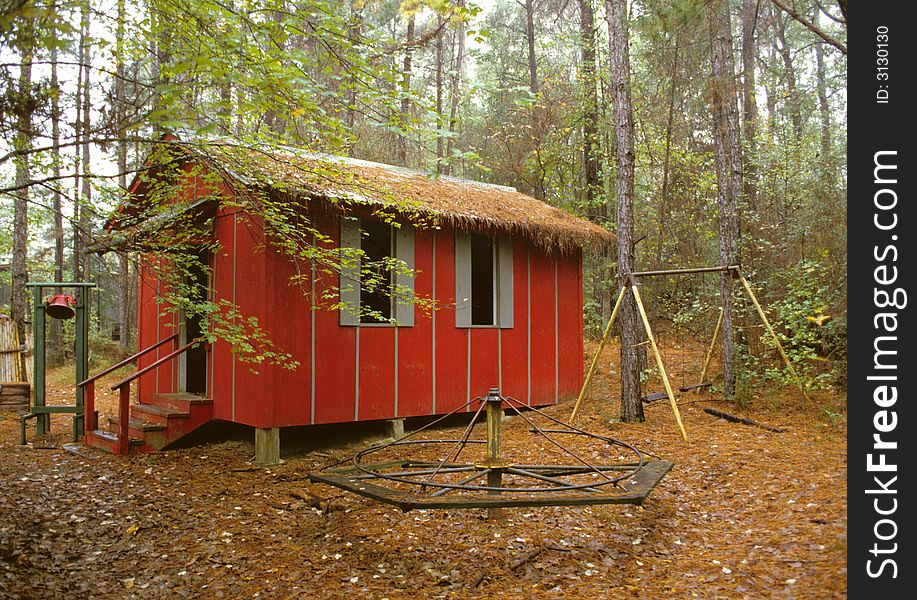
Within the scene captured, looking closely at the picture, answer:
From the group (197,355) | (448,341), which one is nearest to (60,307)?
(197,355)

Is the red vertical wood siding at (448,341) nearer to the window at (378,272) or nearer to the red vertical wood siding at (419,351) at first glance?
the red vertical wood siding at (419,351)

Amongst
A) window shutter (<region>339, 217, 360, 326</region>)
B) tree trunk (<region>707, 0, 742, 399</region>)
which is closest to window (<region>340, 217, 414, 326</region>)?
window shutter (<region>339, 217, 360, 326</region>)

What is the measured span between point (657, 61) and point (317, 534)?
11.3 meters

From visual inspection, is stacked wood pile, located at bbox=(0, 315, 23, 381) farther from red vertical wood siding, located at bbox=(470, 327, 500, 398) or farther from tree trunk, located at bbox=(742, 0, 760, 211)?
tree trunk, located at bbox=(742, 0, 760, 211)

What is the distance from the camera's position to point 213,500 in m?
5.85

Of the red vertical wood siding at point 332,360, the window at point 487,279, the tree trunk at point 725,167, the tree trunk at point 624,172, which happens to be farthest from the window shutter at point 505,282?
the tree trunk at point 725,167

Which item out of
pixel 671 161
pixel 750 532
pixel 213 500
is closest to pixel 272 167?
pixel 213 500

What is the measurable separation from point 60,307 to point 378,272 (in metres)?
4.28

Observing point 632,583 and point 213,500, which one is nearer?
point 632,583

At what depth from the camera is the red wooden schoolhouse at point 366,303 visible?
6.62 m

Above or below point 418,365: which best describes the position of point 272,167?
above

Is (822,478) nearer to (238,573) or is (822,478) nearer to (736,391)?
(736,391)

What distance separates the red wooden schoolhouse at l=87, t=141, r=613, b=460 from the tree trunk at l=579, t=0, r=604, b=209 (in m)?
4.92

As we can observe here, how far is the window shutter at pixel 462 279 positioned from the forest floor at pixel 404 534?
265 cm
